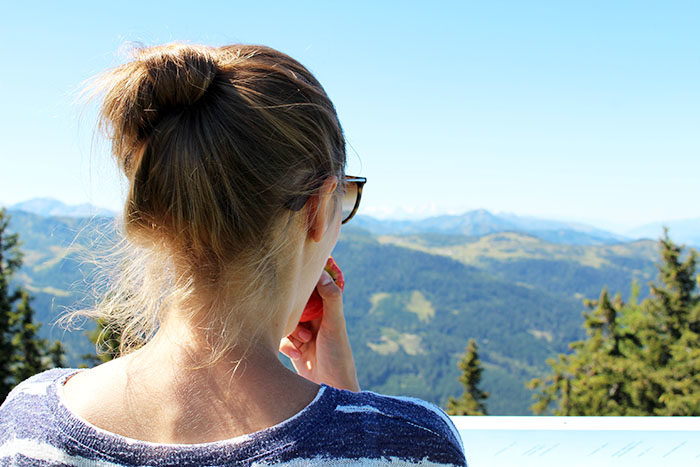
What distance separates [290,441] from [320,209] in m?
0.39

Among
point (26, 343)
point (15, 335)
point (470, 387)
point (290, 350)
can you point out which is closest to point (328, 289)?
point (290, 350)

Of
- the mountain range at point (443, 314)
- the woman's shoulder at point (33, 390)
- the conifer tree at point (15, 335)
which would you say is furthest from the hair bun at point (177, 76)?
the mountain range at point (443, 314)

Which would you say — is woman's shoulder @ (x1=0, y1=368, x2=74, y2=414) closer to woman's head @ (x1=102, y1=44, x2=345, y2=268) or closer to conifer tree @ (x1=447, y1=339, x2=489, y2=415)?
woman's head @ (x1=102, y1=44, x2=345, y2=268)

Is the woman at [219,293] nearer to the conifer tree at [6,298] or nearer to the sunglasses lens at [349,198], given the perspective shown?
the sunglasses lens at [349,198]

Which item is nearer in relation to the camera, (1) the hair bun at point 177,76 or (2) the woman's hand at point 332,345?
(1) the hair bun at point 177,76

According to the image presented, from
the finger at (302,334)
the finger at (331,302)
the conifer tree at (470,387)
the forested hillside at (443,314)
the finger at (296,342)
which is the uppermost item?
the finger at (331,302)

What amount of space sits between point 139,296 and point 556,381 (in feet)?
107

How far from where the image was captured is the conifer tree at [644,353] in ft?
81.0

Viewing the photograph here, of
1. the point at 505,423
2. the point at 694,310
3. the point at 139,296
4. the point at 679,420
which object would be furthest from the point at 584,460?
the point at 694,310

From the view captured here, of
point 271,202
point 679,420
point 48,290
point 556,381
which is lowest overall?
point 48,290

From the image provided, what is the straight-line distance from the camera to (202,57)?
862 millimetres

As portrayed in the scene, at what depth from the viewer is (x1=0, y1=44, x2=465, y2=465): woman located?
2.48 feet

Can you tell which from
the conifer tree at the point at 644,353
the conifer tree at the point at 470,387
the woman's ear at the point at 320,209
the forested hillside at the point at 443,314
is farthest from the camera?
the forested hillside at the point at 443,314

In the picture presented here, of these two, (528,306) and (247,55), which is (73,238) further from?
(528,306)
